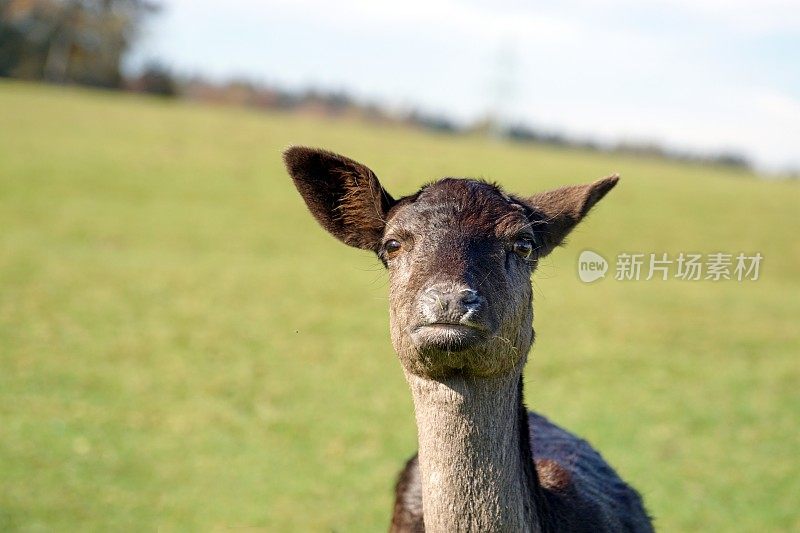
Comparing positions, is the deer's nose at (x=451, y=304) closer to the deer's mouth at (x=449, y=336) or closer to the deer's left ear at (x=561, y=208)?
the deer's mouth at (x=449, y=336)

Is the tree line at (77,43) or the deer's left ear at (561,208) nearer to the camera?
the deer's left ear at (561,208)

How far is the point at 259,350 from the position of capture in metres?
15.7

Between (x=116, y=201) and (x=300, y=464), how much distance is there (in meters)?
19.3

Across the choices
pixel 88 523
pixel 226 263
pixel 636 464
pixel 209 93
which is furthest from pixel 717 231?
pixel 209 93

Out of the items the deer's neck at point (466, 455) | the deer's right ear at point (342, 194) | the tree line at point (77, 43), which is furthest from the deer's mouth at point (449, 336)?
the tree line at point (77, 43)

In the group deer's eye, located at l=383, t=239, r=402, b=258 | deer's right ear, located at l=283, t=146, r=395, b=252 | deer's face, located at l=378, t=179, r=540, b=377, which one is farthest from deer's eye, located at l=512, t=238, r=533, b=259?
deer's right ear, located at l=283, t=146, r=395, b=252

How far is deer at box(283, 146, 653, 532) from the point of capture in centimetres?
373

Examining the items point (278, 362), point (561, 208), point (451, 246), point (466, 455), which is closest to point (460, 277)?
point (451, 246)

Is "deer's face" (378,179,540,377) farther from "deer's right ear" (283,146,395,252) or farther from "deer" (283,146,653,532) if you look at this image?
"deer's right ear" (283,146,395,252)

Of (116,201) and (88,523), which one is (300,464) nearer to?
(88,523)

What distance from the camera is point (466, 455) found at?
3.99m

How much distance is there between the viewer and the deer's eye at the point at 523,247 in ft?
13.6

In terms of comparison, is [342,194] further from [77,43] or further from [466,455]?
[77,43]

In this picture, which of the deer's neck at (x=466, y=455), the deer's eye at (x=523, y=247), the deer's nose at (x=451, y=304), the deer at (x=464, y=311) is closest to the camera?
the deer's nose at (x=451, y=304)
